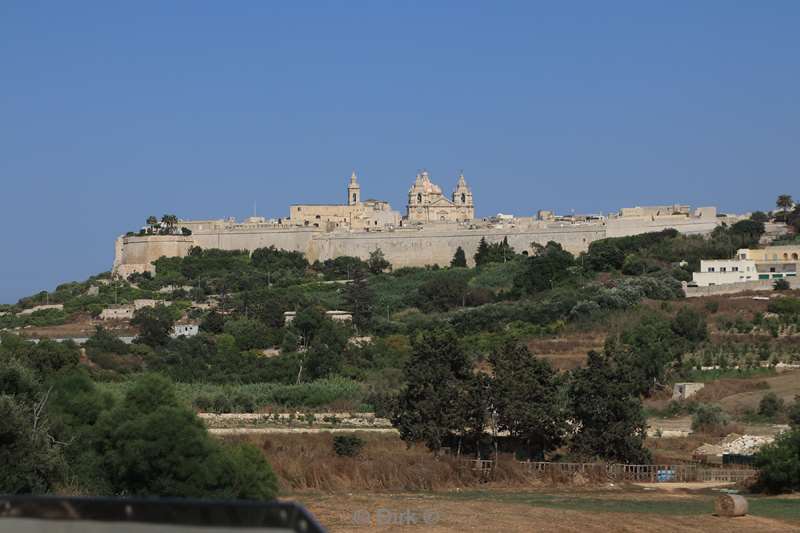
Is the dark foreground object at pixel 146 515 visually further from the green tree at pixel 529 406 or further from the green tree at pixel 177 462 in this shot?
the green tree at pixel 529 406

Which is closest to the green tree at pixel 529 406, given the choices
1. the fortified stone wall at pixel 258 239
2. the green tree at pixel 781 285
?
the green tree at pixel 781 285

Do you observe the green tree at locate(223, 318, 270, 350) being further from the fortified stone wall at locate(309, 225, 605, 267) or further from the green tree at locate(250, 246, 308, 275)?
the fortified stone wall at locate(309, 225, 605, 267)

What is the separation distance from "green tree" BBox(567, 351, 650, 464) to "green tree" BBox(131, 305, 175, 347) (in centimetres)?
2685

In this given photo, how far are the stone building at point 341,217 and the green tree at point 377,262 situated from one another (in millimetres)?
4852

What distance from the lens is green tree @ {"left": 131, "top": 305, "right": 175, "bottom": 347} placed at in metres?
51.2

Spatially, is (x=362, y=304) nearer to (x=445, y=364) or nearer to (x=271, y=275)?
(x=271, y=275)

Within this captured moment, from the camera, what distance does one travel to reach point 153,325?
52.2 metres

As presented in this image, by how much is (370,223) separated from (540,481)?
201ft

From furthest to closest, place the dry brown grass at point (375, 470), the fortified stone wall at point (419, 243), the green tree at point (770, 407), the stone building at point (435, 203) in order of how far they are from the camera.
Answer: the stone building at point (435, 203) < the fortified stone wall at point (419, 243) < the green tree at point (770, 407) < the dry brown grass at point (375, 470)

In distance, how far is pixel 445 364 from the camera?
1093 inches

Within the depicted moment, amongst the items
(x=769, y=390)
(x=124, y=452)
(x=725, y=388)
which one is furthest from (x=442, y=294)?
(x=124, y=452)

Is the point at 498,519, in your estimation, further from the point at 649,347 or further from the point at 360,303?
the point at 360,303

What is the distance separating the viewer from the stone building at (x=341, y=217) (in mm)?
82188

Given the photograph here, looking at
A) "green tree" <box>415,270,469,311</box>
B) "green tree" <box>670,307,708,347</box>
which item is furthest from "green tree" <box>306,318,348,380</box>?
"green tree" <box>415,270,469,311</box>
